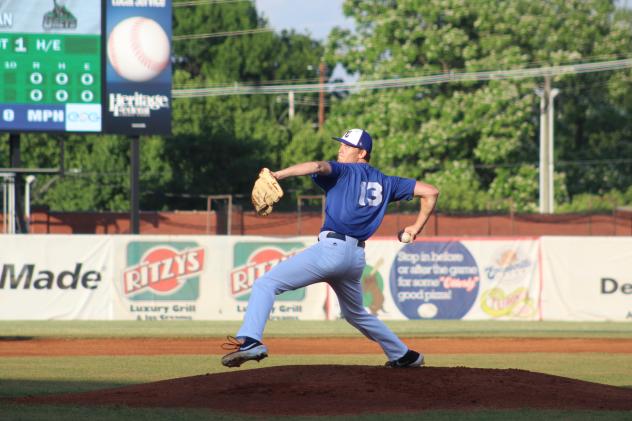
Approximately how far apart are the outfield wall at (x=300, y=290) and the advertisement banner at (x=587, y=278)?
19 mm

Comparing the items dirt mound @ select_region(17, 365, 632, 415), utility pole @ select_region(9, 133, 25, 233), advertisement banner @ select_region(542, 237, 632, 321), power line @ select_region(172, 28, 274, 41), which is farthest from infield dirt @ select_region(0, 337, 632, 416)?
power line @ select_region(172, 28, 274, 41)

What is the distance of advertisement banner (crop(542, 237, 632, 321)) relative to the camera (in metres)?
20.5

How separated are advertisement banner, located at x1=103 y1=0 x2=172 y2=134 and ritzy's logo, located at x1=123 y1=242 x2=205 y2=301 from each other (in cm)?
304

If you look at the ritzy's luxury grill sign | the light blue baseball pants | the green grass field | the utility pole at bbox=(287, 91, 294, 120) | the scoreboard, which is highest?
the utility pole at bbox=(287, 91, 294, 120)

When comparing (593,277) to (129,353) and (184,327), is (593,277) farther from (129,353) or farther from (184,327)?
(129,353)

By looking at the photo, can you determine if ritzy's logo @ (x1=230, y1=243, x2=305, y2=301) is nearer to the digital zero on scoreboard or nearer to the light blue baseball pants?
the digital zero on scoreboard

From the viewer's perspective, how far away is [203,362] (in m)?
12.5

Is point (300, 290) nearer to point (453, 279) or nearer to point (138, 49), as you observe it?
point (453, 279)

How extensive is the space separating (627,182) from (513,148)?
10.3 metres

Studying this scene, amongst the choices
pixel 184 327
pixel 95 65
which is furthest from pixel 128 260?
pixel 95 65

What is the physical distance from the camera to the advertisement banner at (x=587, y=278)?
20484 mm

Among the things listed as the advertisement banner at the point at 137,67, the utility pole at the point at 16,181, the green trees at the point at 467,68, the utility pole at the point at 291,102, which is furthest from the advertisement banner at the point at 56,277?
the utility pole at the point at 291,102

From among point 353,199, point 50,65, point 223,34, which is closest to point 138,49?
point 50,65

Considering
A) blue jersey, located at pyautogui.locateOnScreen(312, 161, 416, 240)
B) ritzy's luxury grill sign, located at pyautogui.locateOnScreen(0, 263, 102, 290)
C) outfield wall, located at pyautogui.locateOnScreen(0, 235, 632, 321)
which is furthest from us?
outfield wall, located at pyautogui.locateOnScreen(0, 235, 632, 321)
